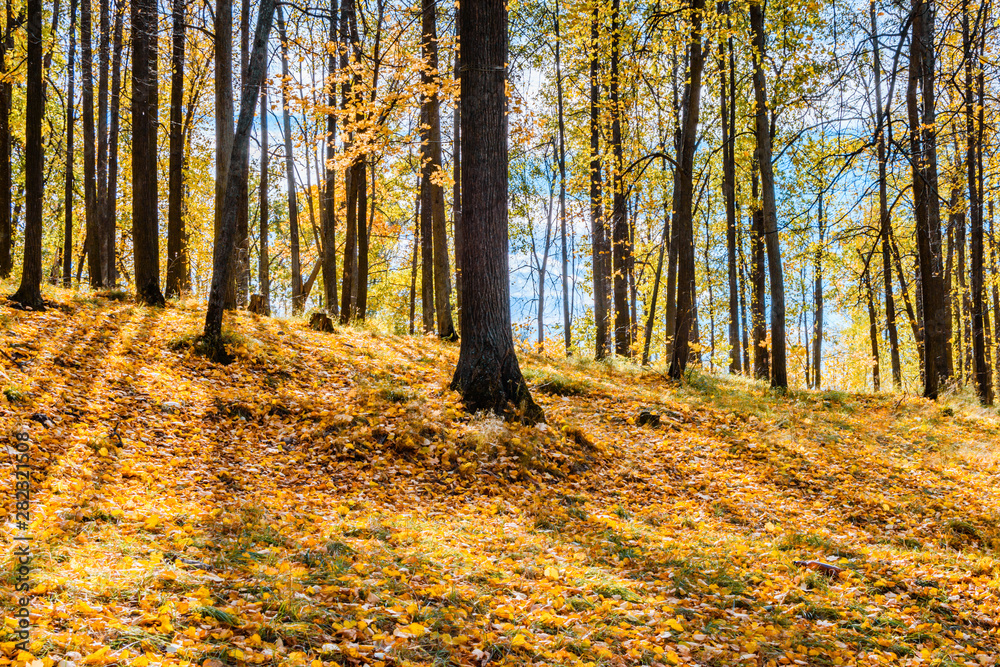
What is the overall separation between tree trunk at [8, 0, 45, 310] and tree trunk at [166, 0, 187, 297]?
8.35 feet

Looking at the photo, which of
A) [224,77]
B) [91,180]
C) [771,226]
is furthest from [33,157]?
[771,226]

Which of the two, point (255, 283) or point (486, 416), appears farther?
point (255, 283)

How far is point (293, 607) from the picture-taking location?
3.35 metres

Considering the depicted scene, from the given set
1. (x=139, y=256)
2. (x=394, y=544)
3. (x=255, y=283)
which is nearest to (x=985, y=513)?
(x=394, y=544)

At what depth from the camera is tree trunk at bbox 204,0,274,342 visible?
312 inches

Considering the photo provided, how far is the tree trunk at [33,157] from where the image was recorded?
7.53 m

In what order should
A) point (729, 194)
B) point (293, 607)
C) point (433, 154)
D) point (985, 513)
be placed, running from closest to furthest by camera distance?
point (293, 607)
point (985, 513)
point (433, 154)
point (729, 194)

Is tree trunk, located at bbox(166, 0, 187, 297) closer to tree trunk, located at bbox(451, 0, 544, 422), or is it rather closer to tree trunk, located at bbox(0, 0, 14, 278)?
tree trunk, located at bbox(0, 0, 14, 278)

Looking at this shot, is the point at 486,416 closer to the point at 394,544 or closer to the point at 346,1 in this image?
the point at 394,544

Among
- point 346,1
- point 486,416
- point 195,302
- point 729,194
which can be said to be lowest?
point 486,416

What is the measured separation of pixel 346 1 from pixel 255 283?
2402 centimetres
